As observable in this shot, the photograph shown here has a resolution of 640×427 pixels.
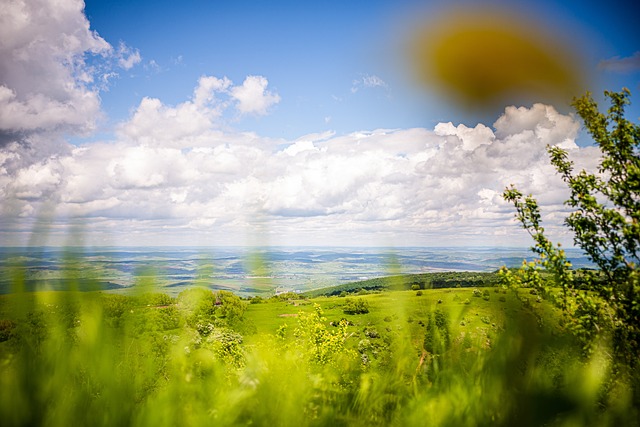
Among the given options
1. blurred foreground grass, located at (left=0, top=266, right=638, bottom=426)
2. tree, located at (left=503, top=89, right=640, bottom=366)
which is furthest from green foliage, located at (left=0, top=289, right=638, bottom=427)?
tree, located at (left=503, top=89, right=640, bottom=366)

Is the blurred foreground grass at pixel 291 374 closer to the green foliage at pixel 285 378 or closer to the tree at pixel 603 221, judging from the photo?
the green foliage at pixel 285 378

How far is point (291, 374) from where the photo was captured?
1.84 metres

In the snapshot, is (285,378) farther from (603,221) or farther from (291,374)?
(603,221)

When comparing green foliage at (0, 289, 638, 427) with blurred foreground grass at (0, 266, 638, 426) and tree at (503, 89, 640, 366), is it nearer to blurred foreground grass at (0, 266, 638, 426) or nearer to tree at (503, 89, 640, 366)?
blurred foreground grass at (0, 266, 638, 426)

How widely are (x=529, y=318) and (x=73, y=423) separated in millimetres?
2197

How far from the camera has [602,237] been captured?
967 centimetres

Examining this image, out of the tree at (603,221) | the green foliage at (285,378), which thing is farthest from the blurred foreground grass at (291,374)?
the tree at (603,221)

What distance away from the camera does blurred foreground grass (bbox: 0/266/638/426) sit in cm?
149

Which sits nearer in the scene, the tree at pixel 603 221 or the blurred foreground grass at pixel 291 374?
the blurred foreground grass at pixel 291 374

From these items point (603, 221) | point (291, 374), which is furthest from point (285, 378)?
point (603, 221)

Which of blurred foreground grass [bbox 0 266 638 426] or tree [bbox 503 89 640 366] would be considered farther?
tree [bbox 503 89 640 366]

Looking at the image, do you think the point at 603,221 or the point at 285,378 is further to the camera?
the point at 603,221

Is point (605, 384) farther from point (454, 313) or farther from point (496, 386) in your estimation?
point (454, 313)

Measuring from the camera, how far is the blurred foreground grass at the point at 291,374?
58.5 inches
